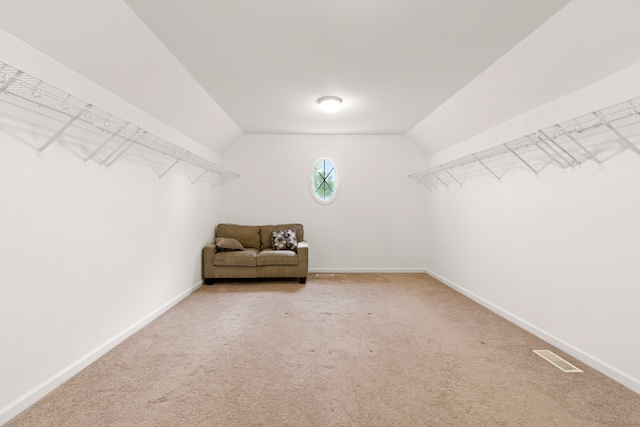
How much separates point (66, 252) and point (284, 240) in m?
3.42

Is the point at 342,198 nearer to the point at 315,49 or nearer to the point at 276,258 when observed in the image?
the point at 276,258

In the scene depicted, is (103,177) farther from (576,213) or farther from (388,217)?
(388,217)

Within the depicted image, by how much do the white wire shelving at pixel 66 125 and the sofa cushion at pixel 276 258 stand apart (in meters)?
1.95

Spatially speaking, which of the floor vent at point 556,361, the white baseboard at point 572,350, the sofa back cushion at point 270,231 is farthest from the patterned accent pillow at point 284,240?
the floor vent at point 556,361

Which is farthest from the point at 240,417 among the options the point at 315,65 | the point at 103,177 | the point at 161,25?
the point at 315,65

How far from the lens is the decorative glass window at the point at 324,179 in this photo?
612cm

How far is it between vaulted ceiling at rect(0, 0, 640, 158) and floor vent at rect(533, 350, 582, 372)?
7.27 feet

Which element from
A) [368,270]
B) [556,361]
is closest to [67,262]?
[556,361]

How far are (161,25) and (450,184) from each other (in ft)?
14.2

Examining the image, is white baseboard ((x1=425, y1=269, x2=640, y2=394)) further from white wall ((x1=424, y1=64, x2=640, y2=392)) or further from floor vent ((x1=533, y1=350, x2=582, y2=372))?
floor vent ((x1=533, y1=350, x2=582, y2=372))

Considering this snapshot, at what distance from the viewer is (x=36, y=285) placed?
1.98 meters

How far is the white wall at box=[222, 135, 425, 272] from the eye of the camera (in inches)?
237

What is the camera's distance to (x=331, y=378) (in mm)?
2260

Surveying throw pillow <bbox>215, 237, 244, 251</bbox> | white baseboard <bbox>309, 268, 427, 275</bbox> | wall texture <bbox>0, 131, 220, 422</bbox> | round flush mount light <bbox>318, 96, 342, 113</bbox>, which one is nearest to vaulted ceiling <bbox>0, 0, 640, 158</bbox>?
round flush mount light <bbox>318, 96, 342, 113</bbox>
